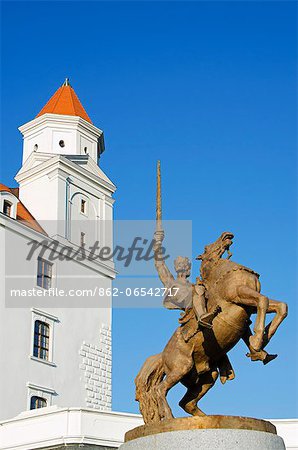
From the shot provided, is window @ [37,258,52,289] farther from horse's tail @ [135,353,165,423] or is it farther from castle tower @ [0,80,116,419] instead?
horse's tail @ [135,353,165,423]

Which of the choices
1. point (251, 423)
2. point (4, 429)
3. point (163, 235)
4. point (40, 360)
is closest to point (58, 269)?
point (40, 360)

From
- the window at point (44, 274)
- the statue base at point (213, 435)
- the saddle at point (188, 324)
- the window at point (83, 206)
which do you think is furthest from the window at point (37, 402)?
the statue base at point (213, 435)

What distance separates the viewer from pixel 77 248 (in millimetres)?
36469

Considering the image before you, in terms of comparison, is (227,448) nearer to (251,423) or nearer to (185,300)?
(251,423)

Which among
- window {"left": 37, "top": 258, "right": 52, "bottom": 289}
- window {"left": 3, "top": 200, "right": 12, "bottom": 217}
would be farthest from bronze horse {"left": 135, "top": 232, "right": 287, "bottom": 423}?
window {"left": 3, "top": 200, "right": 12, "bottom": 217}

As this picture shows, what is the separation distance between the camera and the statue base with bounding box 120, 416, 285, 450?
798 centimetres

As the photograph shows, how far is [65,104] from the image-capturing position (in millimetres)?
41531

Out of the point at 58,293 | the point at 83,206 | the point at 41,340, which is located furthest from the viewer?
the point at 83,206

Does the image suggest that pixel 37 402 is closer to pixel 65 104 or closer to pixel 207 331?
pixel 65 104

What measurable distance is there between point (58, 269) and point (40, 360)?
470 centimetres

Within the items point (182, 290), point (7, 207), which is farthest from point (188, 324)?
point (7, 207)

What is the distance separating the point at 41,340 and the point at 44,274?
306 centimetres

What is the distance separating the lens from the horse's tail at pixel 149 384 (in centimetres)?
939

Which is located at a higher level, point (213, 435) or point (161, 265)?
point (161, 265)
